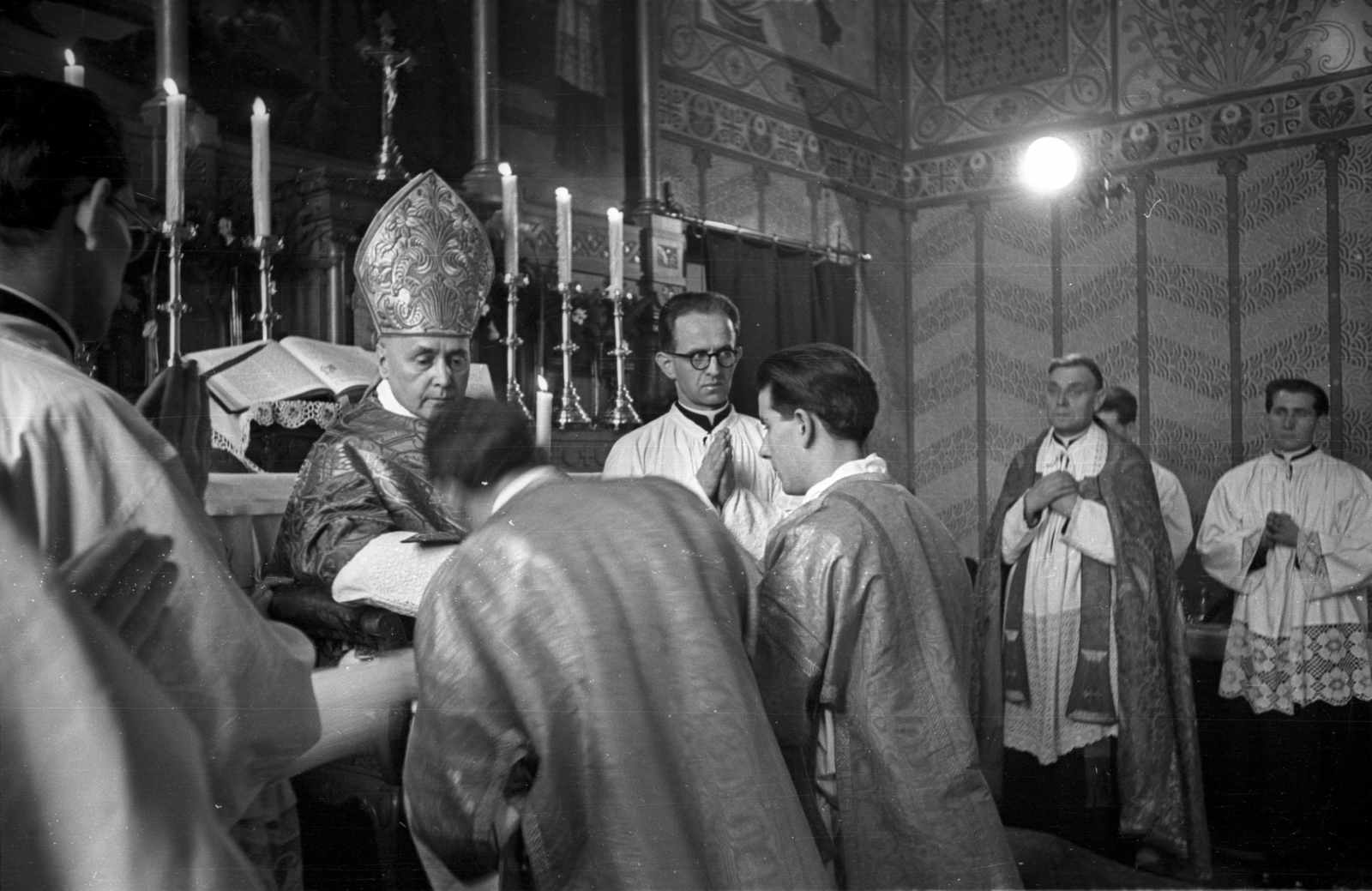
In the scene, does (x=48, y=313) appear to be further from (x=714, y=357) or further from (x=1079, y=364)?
(x=1079, y=364)

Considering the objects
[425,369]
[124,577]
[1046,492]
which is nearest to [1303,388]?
[1046,492]

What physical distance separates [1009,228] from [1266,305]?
275mm

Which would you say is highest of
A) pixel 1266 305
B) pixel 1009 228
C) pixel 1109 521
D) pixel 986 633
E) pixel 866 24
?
pixel 866 24

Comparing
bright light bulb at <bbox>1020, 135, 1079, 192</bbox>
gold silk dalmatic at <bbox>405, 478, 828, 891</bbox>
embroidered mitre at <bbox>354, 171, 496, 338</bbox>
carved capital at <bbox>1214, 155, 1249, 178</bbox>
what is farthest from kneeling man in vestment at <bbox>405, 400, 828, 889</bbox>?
carved capital at <bbox>1214, 155, 1249, 178</bbox>

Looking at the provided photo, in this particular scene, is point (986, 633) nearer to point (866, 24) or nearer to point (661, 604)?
point (661, 604)

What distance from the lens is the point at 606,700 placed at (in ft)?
2.80

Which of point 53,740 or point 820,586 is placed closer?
point 53,740

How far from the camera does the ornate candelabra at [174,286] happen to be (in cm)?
105

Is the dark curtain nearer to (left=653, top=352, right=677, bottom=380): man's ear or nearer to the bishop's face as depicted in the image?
(left=653, top=352, right=677, bottom=380): man's ear

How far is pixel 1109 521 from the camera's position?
115cm

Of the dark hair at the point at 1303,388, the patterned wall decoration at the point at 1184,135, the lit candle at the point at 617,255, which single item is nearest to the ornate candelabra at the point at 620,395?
the lit candle at the point at 617,255

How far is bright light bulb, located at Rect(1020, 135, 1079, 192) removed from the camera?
3.51 ft

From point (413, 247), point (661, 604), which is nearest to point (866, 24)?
point (413, 247)

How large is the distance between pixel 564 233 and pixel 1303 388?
0.81 meters
